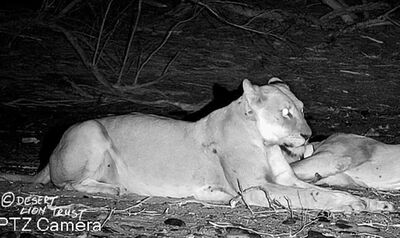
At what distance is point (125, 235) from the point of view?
501 centimetres

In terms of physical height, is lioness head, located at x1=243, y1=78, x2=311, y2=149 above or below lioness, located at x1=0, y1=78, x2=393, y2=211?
above

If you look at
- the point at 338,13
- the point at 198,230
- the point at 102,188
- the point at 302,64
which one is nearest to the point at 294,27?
the point at 338,13

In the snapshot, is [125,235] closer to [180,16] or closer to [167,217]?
[167,217]

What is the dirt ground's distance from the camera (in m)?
5.36

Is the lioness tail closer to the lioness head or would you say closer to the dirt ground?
the dirt ground

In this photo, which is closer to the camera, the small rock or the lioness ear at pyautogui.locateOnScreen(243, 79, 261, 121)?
the small rock

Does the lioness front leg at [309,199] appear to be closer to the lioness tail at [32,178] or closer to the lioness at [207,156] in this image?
the lioness at [207,156]

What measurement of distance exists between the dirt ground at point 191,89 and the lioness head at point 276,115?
1.84 feet

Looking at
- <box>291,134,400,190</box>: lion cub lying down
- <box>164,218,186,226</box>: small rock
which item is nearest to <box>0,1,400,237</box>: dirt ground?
<box>164,218,186,226</box>: small rock

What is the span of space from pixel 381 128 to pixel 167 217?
453 centimetres

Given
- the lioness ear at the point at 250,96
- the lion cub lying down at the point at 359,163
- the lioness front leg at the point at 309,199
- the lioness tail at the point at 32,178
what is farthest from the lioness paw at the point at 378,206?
the lioness tail at the point at 32,178

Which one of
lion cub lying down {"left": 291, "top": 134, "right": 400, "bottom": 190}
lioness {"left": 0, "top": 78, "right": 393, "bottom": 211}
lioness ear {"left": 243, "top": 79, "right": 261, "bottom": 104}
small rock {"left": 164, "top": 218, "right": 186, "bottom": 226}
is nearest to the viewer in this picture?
small rock {"left": 164, "top": 218, "right": 186, "bottom": 226}

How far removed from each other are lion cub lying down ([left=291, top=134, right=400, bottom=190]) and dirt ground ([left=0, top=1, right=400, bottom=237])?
25cm

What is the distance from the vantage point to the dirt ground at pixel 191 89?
5.36m
